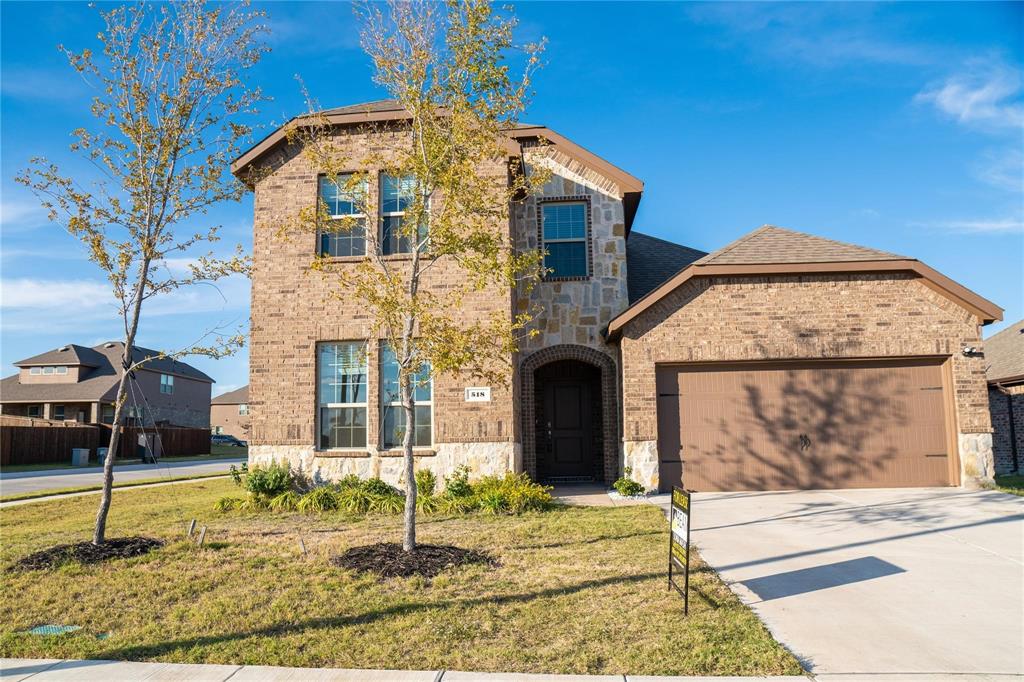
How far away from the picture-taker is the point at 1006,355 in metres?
20.8

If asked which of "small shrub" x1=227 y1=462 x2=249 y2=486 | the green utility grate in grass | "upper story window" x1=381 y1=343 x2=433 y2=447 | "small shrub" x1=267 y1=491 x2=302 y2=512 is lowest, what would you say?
the green utility grate in grass

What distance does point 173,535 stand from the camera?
9648 millimetres

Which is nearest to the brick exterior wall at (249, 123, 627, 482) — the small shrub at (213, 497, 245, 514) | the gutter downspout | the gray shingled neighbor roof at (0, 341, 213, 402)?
the small shrub at (213, 497, 245, 514)

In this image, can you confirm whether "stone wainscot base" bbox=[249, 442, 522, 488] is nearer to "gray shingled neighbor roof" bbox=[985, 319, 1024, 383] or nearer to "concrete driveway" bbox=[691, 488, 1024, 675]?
"concrete driveway" bbox=[691, 488, 1024, 675]

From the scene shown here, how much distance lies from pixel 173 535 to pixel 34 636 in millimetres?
4074

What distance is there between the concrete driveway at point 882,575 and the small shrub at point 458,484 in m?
3.93

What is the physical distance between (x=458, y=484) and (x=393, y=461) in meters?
1.39

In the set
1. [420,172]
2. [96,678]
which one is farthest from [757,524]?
[96,678]

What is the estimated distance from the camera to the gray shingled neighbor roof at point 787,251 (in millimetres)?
13008

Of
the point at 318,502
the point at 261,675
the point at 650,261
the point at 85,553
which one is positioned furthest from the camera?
the point at 650,261

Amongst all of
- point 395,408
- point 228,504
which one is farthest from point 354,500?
point 228,504

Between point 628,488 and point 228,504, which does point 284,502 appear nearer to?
point 228,504

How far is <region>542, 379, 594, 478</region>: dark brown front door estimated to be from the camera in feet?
51.1

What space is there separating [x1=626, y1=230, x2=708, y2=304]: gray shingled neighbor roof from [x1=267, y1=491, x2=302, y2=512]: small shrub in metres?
7.86
